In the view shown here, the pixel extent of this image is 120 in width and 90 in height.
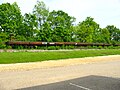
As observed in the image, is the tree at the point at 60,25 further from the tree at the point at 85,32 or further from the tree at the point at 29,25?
the tree at the point at 29,25

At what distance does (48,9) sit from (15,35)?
463 inches

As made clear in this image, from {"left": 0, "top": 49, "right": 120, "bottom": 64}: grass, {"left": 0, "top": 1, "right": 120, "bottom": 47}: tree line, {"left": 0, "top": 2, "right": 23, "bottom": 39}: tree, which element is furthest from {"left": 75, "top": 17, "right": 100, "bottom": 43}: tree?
{"left": 0, "top": 49, "right": 120, "bottom": 64}: grass

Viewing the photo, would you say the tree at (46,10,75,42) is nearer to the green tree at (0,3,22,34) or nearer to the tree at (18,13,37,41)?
the tree at (18,13,37,41)

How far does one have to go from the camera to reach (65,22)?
69.9m

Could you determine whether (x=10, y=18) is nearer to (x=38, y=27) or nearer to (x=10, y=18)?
(x=10, y=18)

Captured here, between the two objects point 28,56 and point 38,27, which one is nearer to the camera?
point 28,56

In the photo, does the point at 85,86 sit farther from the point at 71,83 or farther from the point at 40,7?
the point at 40,7

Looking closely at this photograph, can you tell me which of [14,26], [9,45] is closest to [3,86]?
[9,45]

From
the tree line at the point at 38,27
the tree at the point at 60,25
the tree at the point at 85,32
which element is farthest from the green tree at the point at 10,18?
the tree at the point at 85,32

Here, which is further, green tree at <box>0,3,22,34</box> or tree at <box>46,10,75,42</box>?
tree at <box>46,10,75,42</box>

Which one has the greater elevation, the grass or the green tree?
the green tree

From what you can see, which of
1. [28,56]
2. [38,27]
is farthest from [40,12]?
[28,56]

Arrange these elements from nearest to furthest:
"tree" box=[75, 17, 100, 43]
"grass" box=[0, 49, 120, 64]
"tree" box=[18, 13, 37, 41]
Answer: "grass" box=[0, 49, 120, 64], "tree" box=[18, 13, 37, 41], "tree" box=[75, 17, 100, 43]

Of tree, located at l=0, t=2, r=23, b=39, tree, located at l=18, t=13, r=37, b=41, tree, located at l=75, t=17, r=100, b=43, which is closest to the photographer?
tree, located at l=0, t=2, r=23, b=39
